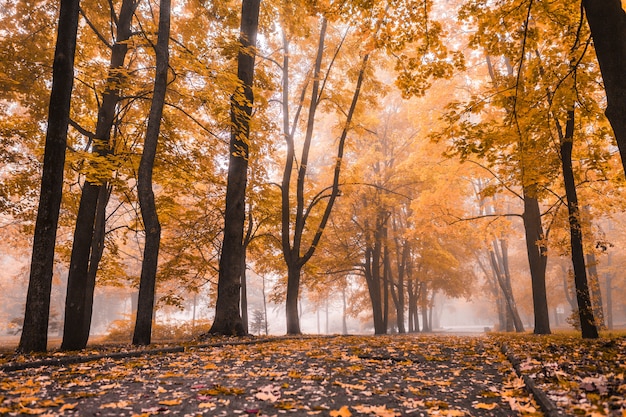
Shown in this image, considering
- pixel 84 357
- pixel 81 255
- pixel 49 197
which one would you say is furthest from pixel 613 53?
pixel 81 255

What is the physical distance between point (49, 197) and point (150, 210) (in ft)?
5.62

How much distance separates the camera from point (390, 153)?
1959cm

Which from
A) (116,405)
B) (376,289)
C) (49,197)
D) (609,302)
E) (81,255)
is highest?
(49,197)

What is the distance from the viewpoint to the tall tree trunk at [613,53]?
455 cm

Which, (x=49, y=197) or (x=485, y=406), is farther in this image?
(x=49, y=197)

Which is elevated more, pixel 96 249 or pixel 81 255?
pixel 96 249

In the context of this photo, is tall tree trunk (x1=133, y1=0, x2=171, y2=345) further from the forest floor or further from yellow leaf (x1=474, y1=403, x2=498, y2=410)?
yellow leaf (x1=474, y1=403, x2=498, y2=410)

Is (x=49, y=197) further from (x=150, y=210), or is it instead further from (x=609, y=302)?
(x=609, y=302)

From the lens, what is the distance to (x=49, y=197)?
A: 6148mm

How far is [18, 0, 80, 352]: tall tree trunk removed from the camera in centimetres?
605

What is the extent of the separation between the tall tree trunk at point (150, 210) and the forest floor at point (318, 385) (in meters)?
1.50

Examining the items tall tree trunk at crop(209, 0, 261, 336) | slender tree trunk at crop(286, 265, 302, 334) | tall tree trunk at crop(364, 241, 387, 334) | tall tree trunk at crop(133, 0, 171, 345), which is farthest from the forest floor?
tall tree trunk at crop(364, 241, 387, 334)

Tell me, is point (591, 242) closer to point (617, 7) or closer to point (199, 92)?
point (617, 7)

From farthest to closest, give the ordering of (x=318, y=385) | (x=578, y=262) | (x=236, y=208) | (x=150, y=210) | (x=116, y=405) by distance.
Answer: (x=236, y=208), (x=578, y=262), (x=150, y=210), (x=318, y=385), (x=116, y=405)
